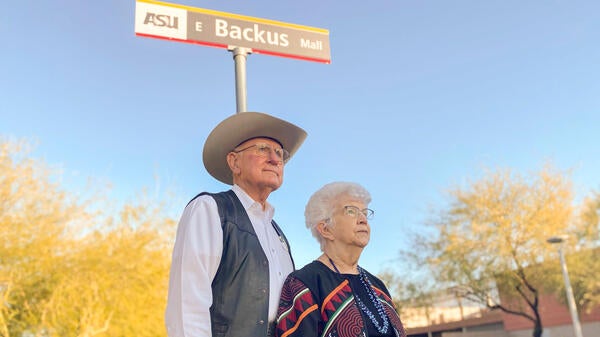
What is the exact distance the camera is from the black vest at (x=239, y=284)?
8.82 feet

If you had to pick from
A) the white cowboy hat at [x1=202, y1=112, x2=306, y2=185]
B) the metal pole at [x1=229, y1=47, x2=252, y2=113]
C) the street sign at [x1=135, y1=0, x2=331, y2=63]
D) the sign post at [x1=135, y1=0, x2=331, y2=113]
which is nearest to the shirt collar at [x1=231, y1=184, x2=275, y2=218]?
the white cowboy hat at [x1=202, y1=112, x2=306, y2=185]

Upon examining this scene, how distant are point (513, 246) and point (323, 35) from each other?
18273 mm

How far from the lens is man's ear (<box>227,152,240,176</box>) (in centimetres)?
350

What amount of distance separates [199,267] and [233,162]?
0.98 metres

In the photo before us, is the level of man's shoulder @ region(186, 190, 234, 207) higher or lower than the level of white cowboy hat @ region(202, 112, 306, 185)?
lower

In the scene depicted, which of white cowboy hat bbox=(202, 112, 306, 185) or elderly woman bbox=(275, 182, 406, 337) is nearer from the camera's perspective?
elderly woman bbox=(275, 182, 406, 337)

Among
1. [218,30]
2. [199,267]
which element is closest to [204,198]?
[199,267]

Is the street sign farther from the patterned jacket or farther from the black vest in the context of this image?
the patterned jacket

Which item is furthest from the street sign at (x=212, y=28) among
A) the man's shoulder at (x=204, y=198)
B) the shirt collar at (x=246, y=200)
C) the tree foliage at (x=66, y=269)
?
the tree foliage at (x=66, y=269)

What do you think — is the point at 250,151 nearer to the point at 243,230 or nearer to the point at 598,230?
the point at 243,230

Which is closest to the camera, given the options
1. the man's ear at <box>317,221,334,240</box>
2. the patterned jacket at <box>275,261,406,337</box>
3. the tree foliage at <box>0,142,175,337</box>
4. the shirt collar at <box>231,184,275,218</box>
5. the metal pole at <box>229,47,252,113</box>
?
the patterned jacket at <box>275,261,406,337</box>

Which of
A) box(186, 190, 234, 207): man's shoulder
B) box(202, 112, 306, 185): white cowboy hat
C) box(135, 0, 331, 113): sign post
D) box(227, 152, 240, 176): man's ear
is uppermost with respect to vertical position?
box(135, 0, 331, 113): sign post

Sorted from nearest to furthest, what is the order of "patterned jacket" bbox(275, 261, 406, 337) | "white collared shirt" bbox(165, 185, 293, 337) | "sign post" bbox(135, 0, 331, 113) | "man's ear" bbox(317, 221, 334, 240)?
"white collared shirt" bbox(165, 185, 293, 337), "patterned jacket" bbox(275, 261, 406, 337), "man's ear" bbox(317, 221, 334, 240), "sign post" bbox(135, 0, 331, 113)

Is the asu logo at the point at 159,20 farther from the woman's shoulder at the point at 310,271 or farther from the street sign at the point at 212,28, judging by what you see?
the woman's shoulder at the point at 310,271
